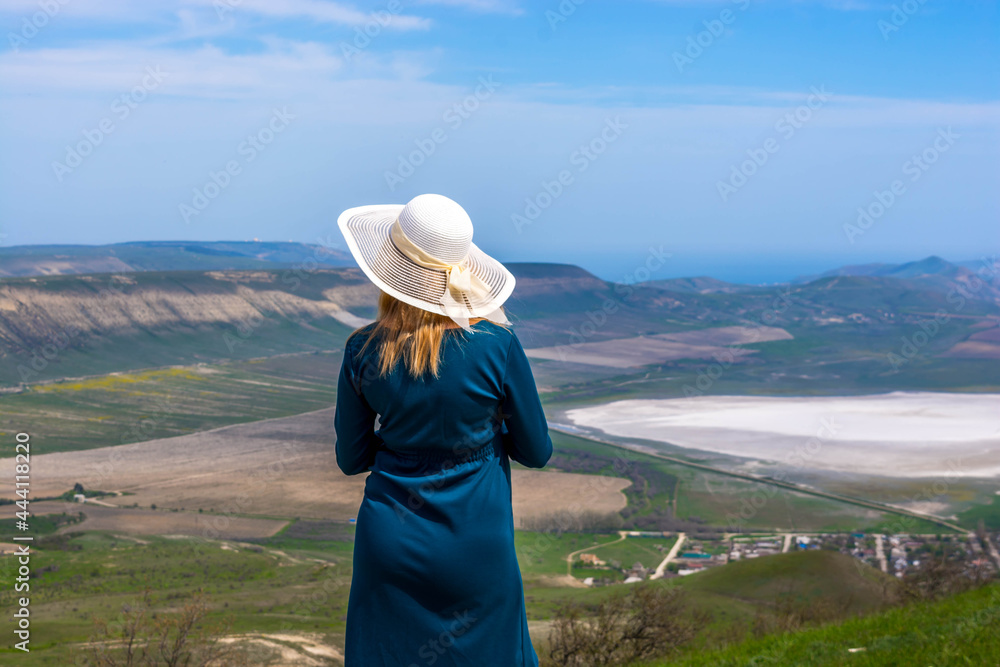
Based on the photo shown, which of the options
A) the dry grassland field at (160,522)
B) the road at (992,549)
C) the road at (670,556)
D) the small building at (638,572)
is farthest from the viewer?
the dry grassland field at (160,522)

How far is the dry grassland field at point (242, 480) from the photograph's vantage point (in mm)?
51781

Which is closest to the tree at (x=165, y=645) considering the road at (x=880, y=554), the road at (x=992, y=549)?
the road at (x=880, y=554)

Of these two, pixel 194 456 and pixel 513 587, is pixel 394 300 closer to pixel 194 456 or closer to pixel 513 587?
pixel 513 587

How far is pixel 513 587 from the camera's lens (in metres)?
2.71

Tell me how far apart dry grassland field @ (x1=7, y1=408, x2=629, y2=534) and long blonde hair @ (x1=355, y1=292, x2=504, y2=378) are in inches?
1763

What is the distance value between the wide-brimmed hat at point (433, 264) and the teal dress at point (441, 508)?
0.10 m

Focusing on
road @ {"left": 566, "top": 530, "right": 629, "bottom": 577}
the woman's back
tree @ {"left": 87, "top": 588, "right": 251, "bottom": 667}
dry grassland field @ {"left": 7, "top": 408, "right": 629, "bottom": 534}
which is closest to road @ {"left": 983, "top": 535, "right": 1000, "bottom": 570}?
road @ {"left": 566, "top": 530, "right": 629, "bottom": 577}

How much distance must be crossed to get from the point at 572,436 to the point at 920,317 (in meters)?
122

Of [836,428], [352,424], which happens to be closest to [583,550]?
[836,428]

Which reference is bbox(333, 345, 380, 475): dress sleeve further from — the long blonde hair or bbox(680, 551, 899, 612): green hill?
bbox(680, 551, 899, 612): green hill

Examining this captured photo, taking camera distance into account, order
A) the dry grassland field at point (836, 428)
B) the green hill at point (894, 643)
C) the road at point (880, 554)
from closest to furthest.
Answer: the green hill at point (894, 643) → the road at point (880, 554) → the dry grassland field at point (836, 428)

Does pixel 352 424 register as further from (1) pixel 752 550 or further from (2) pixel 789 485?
(2) pixel 789 485

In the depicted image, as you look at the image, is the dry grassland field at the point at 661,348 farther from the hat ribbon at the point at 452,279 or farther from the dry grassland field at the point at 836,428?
the hat ribbon at the point at 452,279

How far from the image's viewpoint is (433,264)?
2.54 meters
